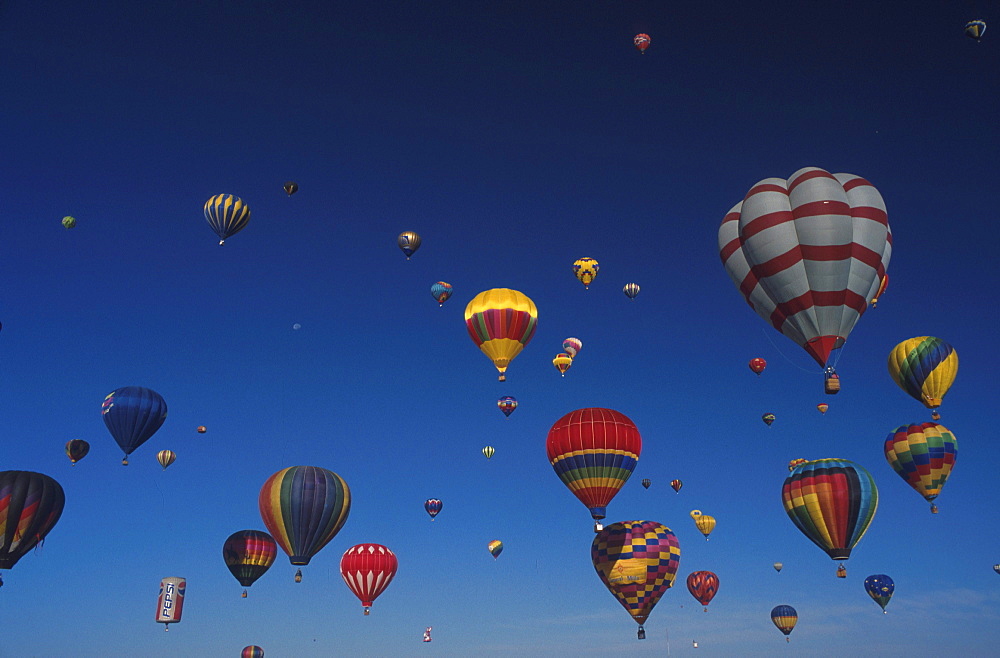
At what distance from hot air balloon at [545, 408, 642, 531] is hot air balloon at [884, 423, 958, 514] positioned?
454 inches

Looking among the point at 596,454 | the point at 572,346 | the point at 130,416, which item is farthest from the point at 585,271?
the point at 130,416

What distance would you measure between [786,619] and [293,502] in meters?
28.7

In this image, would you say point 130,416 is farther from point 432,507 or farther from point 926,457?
point 926,457

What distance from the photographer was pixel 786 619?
4316 cm

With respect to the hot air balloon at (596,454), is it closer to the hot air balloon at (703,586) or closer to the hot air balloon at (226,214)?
the hot air balloon at (226,214)

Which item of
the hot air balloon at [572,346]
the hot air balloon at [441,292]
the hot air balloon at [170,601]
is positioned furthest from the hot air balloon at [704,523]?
the hot air balloon at [170,601]

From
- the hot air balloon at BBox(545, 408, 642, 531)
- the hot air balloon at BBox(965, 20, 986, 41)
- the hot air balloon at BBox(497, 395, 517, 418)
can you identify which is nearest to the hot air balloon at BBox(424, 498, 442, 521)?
the hot air balloon at BBox(497, 395, 517, 418)

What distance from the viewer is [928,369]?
28656 millimetres

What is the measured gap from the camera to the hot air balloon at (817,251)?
61.0ft

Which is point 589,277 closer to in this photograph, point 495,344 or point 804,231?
point 495,344

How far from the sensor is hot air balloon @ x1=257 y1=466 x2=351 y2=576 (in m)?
27.3

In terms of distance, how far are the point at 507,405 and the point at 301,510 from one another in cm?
1271

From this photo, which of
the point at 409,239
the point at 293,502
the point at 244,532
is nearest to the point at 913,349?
the point at 409,239

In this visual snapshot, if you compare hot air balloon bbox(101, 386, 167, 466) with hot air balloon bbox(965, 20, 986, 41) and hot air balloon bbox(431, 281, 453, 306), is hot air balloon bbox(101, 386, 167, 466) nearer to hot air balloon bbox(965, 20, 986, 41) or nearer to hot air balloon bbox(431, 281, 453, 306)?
hot air balloon bbox(431, 281, 453, 306)
